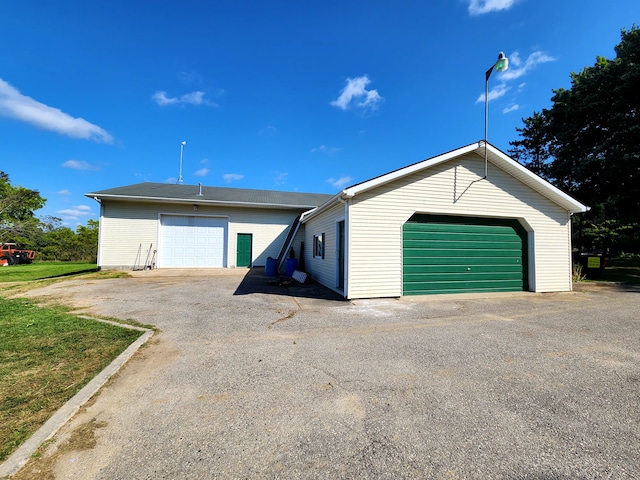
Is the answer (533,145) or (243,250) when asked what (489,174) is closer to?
(243,250)

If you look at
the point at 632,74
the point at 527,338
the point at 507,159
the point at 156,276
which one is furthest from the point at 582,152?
the point at 156,276

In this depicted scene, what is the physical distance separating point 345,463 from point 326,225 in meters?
8.88

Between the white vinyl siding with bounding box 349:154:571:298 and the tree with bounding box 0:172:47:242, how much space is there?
35.8m

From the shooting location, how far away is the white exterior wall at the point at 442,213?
26.3 ft

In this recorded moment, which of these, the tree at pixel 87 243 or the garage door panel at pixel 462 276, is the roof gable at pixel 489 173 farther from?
the tree at pixel 87 243

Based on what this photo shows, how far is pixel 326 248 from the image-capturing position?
413 inches

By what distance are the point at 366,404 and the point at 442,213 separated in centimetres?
732

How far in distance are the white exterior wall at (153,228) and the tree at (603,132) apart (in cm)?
1729

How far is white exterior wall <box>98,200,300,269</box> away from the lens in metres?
14.5

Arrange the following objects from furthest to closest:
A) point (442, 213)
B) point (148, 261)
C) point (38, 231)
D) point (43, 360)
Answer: point (38, 231)
point (148, 261)
point (442, 213)
point (43, 360)

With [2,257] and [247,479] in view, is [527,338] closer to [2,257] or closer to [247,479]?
[247,479]

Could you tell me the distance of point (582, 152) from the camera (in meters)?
16.6

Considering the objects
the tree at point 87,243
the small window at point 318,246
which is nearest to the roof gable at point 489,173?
the small window at point 318,246

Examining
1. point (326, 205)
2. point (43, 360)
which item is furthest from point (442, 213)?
point (43, 360)
